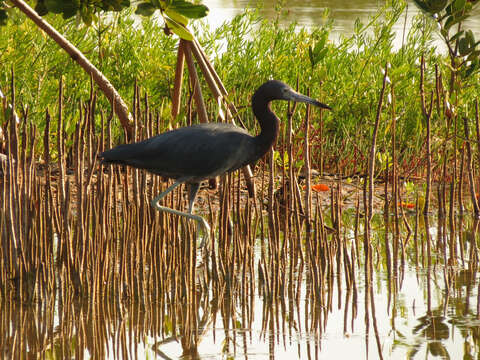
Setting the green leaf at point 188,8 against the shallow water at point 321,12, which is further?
the shallow water at point 321,12

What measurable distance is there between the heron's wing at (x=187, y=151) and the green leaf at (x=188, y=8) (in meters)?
0.67

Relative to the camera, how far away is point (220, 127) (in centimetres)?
400

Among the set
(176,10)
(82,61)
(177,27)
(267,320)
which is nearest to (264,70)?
(82,61)

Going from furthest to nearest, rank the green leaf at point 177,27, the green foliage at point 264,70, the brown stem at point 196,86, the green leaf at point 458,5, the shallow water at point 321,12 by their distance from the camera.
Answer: the shallow water at point 321,12 < the green foliage at point 264,70 < the brown stem at point 196,86 < the green leaf at point 458,5 < the green leaf at point 177,27

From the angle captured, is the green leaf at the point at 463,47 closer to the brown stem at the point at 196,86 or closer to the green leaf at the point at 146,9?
the brown stem at the point at 196,86

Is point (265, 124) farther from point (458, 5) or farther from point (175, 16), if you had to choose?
point (458, 5)

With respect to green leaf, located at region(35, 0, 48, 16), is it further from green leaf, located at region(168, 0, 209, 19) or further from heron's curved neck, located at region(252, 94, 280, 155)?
heron's curved neck, located at region(252, 94, 280, 155)

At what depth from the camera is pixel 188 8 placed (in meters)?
4.27

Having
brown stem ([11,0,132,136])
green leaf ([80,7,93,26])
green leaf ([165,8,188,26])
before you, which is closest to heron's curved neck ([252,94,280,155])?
green leaf ([165,8,188,26])

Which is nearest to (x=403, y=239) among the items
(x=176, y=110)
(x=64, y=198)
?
(x=176, y=110)

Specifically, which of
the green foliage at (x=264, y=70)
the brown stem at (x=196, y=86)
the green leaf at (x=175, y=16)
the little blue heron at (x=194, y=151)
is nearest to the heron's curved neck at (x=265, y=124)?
the little blue heron at (x=194, y=151)

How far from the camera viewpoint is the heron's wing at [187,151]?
3.90 metres

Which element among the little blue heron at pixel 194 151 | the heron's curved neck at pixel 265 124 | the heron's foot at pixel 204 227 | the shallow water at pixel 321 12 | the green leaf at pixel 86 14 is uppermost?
the shallow water at pixel 321 12

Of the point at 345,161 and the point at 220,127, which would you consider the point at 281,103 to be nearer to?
the point at 345,161
